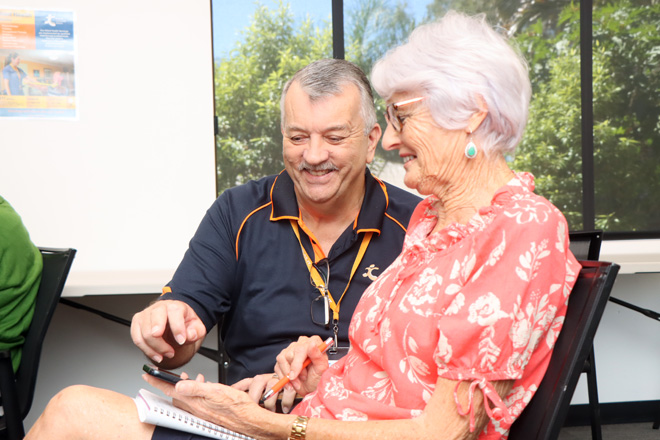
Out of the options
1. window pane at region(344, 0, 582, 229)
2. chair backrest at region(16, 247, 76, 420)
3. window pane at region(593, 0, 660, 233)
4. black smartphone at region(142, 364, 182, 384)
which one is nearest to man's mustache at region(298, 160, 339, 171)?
black smartphone at region(142, 364, 182, 384)

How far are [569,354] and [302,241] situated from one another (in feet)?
2.90

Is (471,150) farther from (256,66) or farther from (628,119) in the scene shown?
(628,119)

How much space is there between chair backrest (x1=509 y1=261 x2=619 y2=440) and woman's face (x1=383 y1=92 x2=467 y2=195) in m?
0.30

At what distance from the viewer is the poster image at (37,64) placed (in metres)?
3.38

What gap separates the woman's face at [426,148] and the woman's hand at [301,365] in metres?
0.43

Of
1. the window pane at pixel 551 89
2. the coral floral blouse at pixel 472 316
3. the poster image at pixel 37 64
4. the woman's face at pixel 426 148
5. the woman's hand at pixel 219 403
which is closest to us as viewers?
the coral floral blouse at pixel 472 316

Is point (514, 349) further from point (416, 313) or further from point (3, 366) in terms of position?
point (3, 366)

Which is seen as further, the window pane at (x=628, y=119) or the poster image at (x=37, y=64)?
the window pane at (x=628, y=119)

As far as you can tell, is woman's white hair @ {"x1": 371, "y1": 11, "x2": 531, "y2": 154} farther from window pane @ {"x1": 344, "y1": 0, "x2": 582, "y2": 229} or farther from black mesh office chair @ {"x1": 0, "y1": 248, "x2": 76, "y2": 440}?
window pane @ {"x1": 344, "y1": 0, "x2": 582, "y2": 229}

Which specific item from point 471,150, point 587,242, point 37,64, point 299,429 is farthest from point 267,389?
point 37,64

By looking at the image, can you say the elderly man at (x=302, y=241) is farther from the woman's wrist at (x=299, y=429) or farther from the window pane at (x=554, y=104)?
the window pane at (x=554, y=104)

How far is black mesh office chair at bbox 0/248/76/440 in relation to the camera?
2.05m

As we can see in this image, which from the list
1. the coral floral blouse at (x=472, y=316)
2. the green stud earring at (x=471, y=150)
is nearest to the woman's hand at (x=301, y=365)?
the coral floral blouse at (x=472, y=316)

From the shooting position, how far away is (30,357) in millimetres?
2172
